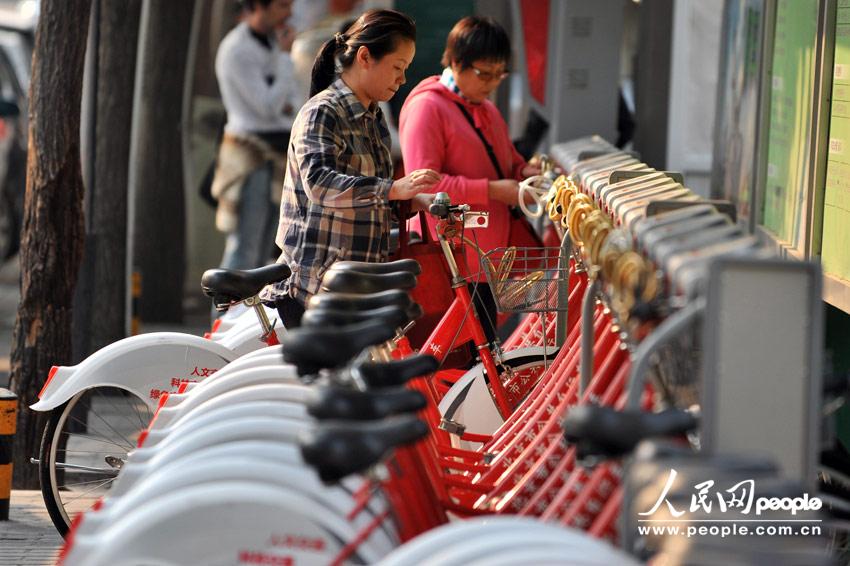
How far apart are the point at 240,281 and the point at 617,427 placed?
264 centimetres

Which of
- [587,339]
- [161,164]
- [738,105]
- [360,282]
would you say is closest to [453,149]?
[738,105]

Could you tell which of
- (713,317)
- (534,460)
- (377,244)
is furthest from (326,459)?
(377,244)

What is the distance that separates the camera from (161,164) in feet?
36.9

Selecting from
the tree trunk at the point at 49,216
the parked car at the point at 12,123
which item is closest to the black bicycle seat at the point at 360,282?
the tree trunk at the point at 49,216

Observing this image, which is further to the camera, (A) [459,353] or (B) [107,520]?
(A) [459,353]

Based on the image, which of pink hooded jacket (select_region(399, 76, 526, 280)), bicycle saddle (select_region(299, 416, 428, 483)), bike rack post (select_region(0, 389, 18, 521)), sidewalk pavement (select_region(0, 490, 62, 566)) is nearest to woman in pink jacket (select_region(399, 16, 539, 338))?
pink hooded jacket (select_region(399, 76, 526, 280))

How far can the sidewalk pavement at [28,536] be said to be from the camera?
550 centimetres

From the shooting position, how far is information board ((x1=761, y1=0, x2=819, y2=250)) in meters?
6.38

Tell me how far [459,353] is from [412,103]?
1.19 metres

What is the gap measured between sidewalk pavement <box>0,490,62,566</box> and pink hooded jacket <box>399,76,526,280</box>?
74.5 inches

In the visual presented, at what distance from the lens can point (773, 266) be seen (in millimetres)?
2939

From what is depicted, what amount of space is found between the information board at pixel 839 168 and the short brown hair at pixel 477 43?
4.58 ft

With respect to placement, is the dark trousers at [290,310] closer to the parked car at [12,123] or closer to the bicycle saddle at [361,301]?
the bicycle saddle at [361,301]

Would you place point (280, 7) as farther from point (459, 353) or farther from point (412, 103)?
point (459, 353)
